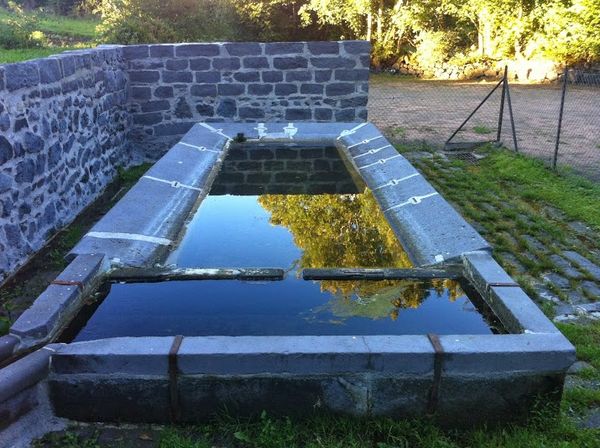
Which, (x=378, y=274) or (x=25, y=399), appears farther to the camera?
(x=378, y=274)

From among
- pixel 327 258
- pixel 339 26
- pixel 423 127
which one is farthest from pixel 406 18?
pixel 327 258

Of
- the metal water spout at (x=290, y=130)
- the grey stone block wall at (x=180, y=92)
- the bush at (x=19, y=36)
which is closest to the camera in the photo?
the grey stone block wall at (x=180, y=92)

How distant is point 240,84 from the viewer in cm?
792

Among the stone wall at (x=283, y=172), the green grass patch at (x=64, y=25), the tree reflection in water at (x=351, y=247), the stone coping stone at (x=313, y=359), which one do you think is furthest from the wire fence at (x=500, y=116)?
the green grass patch at (x=64, y=25)

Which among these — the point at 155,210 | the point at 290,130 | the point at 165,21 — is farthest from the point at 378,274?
the point at 165,21

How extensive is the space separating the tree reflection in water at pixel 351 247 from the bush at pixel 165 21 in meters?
10.4

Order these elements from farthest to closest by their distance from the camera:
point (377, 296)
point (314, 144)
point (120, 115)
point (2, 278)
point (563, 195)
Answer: point (120, 115) → point (314, 144) → point (563, 195) → point (2, 278) → point (377, 296)

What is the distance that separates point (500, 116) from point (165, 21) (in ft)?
33.1

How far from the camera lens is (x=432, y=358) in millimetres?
2338

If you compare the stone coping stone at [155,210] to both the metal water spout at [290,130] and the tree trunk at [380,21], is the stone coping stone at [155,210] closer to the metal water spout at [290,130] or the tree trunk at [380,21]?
the metal water spout at [290,130]

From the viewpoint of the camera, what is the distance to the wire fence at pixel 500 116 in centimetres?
868

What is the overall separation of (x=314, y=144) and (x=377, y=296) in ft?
13.6

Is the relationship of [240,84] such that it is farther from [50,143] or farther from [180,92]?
[50,143]

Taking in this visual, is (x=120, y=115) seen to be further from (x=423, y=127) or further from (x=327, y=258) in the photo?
(x=423, y=127)
